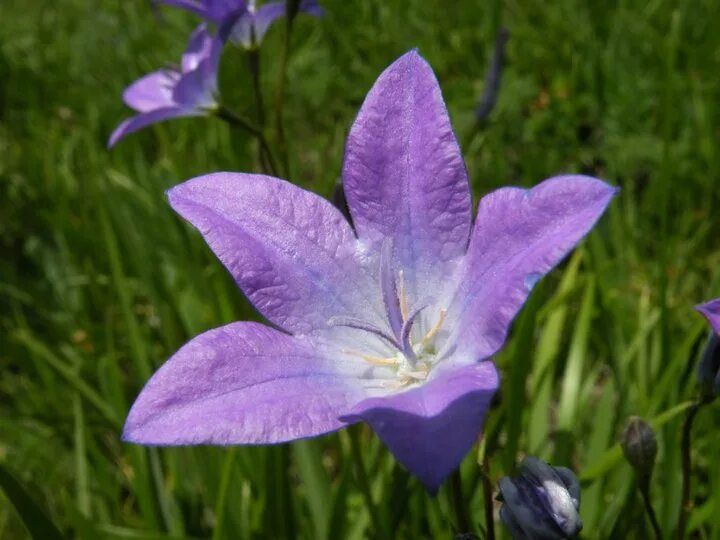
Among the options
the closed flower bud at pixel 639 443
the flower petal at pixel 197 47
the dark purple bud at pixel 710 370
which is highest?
the flower petal at pixel 197 47

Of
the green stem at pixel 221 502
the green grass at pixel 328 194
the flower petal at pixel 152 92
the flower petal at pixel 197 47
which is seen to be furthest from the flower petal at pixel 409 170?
the flower petal at pixel 152 92

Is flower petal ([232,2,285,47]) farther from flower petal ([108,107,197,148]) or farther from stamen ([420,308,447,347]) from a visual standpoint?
stamen ([420,308,447,347])

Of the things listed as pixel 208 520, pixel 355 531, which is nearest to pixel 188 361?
pixel 355 531

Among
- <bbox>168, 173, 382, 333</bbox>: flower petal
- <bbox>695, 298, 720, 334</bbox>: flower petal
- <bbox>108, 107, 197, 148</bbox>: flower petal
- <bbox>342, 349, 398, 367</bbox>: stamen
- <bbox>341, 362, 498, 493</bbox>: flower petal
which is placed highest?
<bbox>108, 107, 197, 148</bbox>: flower petal

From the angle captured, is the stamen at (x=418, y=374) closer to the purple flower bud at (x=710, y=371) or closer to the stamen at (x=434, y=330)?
the stamen at (x=434, y=330)

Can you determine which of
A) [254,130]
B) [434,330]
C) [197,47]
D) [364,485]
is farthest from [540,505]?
[197,47]

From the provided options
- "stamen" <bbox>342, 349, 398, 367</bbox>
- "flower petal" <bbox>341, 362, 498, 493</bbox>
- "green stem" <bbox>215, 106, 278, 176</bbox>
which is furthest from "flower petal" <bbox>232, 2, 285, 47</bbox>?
"flower petal" <bbox>341, 362, 498, 493</bbox>

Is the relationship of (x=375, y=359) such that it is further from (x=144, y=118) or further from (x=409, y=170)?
(x=144, y=118)
